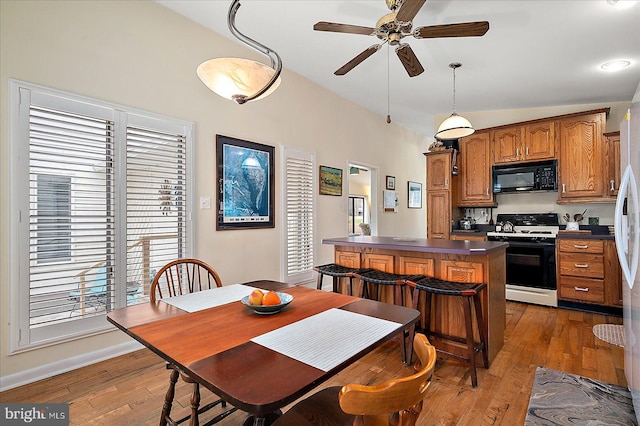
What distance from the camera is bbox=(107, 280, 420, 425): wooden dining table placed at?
86 centimetres

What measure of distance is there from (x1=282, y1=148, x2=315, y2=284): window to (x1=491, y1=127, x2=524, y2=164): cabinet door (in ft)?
Result: 9.23

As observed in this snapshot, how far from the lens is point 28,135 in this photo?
7.16 ft

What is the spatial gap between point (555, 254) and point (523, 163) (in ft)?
4.58

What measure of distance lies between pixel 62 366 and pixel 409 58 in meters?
3.52

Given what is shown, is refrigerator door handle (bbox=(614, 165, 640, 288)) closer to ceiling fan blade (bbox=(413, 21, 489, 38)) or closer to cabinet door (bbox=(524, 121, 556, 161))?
ceiling fan blade (bbox=(413, 21, 489, 38))

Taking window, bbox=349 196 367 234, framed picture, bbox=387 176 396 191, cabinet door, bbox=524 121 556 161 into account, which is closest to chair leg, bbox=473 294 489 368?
cabinet door, bbox=524 121 556 161

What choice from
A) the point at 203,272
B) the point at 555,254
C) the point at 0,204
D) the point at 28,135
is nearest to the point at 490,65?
the point at 555,254

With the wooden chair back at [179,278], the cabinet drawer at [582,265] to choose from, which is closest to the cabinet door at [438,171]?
the cabinet drawer at [582,265]

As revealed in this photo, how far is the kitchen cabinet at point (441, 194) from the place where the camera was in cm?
506

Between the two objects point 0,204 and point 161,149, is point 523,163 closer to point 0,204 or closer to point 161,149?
point 161,149

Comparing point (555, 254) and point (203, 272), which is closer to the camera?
point (203, 272)

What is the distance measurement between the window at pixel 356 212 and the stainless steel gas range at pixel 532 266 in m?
5.38

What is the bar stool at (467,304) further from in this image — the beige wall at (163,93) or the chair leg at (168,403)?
the beige wall at (163,93)

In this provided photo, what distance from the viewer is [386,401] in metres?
0.74
